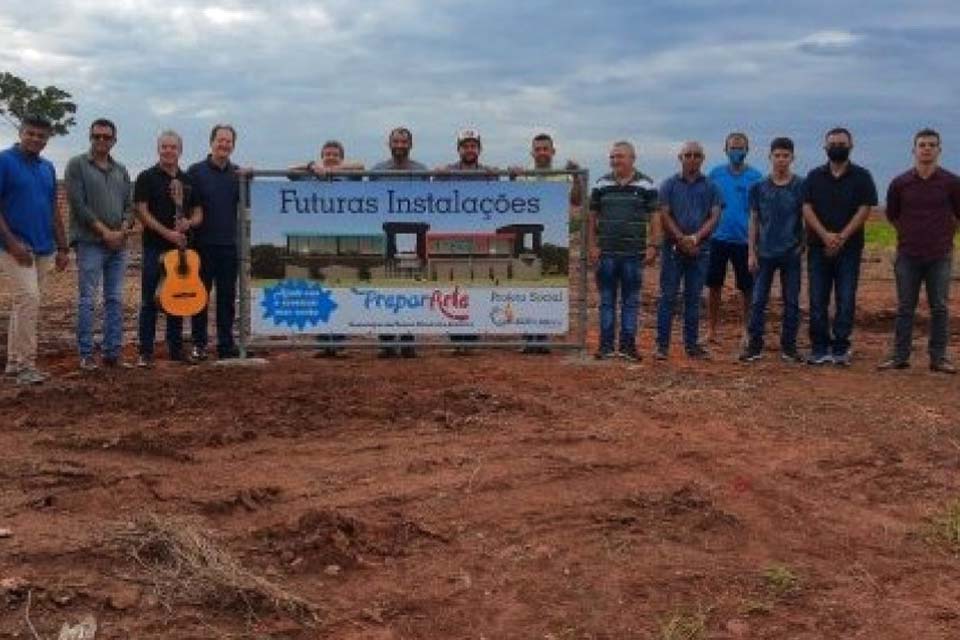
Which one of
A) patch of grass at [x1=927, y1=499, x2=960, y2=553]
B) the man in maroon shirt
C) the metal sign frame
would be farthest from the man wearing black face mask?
patch of grass at [x1=927, y1=499, x2=960, y2=553]

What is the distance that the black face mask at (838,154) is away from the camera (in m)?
10.7

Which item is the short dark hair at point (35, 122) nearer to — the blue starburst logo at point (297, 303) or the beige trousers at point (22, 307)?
the beige trousers at point (22, 307)

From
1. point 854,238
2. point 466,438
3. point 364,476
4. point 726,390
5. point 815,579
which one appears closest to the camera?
point 815,579

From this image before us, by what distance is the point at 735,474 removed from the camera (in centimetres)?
714

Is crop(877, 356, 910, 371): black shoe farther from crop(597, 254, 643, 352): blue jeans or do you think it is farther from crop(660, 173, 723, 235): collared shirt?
crop(597, 254, 643, 352): blue jeans

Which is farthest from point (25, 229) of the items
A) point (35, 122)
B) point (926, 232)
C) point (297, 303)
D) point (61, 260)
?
point (926, 232)

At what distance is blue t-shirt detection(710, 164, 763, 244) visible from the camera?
463 inches

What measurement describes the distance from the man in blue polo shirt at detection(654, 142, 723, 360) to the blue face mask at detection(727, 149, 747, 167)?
34.1 inches

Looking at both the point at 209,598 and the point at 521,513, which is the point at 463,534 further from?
the point at 209,598

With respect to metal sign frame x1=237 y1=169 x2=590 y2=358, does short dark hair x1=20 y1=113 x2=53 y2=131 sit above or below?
above

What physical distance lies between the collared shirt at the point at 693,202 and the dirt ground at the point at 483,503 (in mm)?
1489

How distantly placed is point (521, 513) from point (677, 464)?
1449mm

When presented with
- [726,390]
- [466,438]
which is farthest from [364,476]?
[726,390]

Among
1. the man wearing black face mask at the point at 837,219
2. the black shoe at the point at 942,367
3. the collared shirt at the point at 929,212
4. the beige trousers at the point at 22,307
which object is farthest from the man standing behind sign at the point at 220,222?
the black shoe at the point at 942,367
